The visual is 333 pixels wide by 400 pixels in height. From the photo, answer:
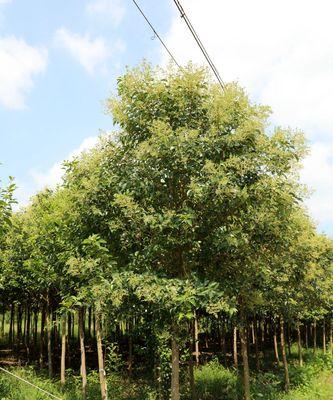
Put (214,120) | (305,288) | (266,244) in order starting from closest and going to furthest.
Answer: (214,120)
(266,244)
(305,288)

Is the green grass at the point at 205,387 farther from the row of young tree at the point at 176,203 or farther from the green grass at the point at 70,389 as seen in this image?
the row of young tree at the point at 176,203

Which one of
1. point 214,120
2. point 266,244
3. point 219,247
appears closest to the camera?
point 219,247

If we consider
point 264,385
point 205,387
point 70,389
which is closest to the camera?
point 70,389

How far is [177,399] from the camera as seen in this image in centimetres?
882

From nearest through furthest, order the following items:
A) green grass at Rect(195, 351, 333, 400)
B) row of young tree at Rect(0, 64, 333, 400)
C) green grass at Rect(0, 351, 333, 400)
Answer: row of young tree at Rect(0, 64, 333, 400) → green grass at Rect(0, 351, 333, 400) → green grass at Rect(195, 351, 333, 400)

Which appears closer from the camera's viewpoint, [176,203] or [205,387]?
[176,203]

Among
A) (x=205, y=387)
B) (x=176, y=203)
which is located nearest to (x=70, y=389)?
(x=205, y=387)

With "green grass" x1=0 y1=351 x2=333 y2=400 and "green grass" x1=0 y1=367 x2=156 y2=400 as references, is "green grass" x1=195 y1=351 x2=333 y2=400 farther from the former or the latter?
"green grass" x1=0 y1=367 x2=156 y2=400

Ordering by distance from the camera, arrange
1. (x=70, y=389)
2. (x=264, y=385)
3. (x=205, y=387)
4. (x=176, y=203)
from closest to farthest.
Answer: (x=176, y=203) → (x=70, y=389) → (x=205, y=387) → (x=264, y=385)

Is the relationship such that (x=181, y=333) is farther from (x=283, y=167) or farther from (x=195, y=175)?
(x=283, y=167)

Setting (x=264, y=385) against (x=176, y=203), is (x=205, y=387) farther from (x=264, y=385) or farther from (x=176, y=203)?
(x=176, y=203)

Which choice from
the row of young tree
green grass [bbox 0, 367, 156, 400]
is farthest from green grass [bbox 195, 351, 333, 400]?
the row of young tree

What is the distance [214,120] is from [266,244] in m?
2.96

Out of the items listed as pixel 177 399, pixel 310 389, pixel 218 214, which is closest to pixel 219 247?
pixel 218 214
